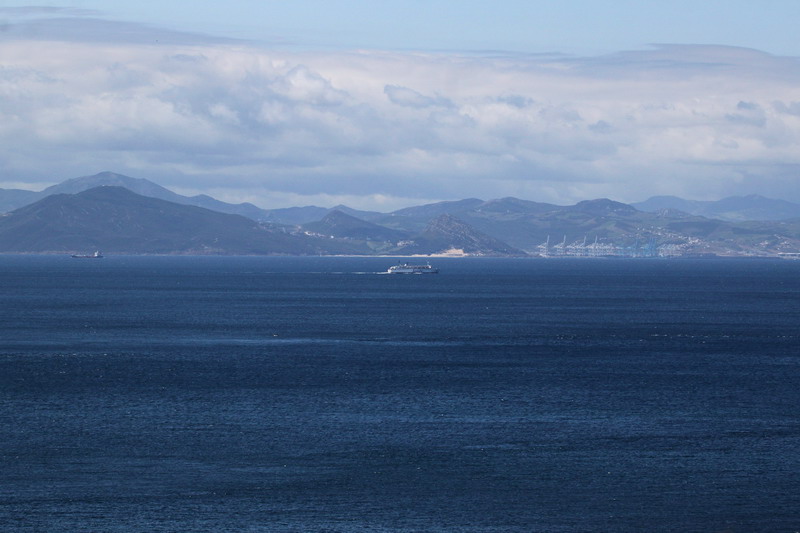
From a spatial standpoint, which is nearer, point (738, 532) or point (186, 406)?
point (738, 532)

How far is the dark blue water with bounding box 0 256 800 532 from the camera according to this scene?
53938mm

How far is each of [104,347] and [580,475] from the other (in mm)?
78549

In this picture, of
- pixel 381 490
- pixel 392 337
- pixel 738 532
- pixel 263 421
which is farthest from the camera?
pixel 392 337

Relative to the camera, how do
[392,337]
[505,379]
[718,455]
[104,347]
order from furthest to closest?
[392,337]
[104,347]
[505,379]
[718,455]

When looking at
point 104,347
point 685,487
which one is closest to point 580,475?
point 685,487

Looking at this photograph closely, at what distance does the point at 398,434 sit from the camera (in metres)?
72.6

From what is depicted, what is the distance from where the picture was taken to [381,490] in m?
58.0

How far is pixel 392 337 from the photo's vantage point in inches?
5595

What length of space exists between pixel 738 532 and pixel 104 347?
9032 cm

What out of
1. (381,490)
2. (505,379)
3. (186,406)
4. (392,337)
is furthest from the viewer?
(392,337)

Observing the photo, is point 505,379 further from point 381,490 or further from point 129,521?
point 129,521

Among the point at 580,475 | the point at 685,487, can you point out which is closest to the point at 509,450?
the point at 580,475

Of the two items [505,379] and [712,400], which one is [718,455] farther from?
[505,379]

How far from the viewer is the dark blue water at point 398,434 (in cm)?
5394
